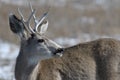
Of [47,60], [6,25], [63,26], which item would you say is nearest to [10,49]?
[6,25]

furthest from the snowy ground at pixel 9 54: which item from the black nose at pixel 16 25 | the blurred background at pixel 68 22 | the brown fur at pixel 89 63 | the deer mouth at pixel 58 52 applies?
the deer mouth at pixel 58 52

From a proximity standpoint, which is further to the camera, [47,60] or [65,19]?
[65,19]

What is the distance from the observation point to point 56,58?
38.4ft

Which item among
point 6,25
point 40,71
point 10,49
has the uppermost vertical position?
point 6,25

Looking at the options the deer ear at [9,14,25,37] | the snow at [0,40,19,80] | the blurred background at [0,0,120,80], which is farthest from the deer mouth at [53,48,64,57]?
the blurred background at [0,0,120,80]

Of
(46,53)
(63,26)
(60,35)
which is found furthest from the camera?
(63,26)

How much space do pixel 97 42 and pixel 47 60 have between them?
102 cm

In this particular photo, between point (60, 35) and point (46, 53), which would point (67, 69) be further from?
point (60, 35)

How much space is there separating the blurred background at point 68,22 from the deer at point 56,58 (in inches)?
135

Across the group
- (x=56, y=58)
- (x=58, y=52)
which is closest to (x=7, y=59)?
(x=56, y=58)

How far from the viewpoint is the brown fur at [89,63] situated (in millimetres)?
11711

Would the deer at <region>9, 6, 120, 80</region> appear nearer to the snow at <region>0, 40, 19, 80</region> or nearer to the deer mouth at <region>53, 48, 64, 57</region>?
the deer mouth at <region>53, 48, 64, 57</region>

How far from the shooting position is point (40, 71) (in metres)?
11.5

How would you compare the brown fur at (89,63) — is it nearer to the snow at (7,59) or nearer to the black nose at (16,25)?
the black nose at (16,25)
